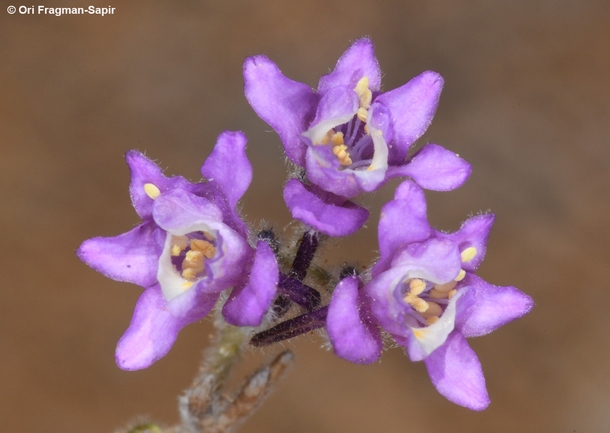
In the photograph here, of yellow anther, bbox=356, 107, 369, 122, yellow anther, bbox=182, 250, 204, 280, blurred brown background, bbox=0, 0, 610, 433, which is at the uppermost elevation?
yellow anther, bbox=356, 107, 369, 122

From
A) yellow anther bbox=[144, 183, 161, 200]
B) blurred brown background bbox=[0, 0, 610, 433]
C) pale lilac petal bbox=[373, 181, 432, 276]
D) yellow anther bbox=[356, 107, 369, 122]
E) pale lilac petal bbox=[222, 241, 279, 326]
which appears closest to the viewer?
pale lilac petal bbox=[222, 241, 279, 326]

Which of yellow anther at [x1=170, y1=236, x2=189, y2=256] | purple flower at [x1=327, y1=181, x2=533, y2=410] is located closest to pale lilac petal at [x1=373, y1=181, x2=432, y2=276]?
purple flower at [x1=327, y1=181, x2=533, y2=410]

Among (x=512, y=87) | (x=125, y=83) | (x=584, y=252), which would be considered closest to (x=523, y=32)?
(x=512, y=87)

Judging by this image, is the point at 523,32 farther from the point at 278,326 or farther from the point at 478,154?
the point at 278,326

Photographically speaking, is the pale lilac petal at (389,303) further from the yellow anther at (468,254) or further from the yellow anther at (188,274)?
the yellow anther at (188,274)

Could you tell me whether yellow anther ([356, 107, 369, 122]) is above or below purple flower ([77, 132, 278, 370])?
above

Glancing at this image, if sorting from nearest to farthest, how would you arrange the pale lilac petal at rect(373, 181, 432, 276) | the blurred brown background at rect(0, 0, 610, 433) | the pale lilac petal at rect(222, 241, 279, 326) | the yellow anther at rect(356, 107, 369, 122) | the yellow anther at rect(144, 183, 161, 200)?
the pale lilac petal at rect(222, 241, 279, 326) < the pale lilac petal at rect(373, 181, 432, 276) < the yellow anther at rect(144, 183, 161, 200) < the yellow anther at rect(356, 107, 369, 122) < the blurred brown background at rect(0, 0, 610, 433)

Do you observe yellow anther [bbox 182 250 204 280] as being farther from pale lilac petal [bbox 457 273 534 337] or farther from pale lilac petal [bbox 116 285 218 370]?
pale lilac petal [bbox 457 273 534 337]
